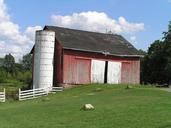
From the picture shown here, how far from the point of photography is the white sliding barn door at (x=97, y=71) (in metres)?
48.3

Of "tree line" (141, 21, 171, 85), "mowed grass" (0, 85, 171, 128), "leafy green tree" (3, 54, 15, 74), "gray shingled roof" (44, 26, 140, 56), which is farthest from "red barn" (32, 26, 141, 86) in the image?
"leafy green tree" (3, 54, 15, 74)

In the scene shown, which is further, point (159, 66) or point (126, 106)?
point (159, 66)

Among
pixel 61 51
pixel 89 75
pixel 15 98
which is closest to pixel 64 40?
pixel 61 51

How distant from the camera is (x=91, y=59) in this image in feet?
158

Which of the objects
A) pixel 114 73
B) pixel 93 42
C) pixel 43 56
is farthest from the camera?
pixel 93 42

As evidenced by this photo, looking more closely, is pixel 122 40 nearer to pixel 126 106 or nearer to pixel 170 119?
pixel 126 106

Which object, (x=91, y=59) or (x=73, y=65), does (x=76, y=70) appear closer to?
(x=73, y=65)

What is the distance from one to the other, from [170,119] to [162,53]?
56.4 meters

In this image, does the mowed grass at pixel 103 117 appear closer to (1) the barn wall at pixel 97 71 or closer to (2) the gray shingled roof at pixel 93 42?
(2) the gray shingled roof at pixel 93 42

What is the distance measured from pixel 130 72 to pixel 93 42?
519 cm

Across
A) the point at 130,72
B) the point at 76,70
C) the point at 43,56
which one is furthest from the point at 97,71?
the point at 43,56

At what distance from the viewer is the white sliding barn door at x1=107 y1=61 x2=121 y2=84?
4959 cm

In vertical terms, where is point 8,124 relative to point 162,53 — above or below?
below

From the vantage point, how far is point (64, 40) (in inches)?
1876
